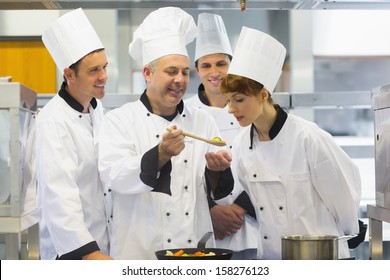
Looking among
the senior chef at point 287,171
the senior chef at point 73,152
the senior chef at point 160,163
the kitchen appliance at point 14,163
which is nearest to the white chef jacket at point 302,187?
the senior chef at point 287,171

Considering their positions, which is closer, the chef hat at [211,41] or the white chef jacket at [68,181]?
the white chef jacket at [68,181]

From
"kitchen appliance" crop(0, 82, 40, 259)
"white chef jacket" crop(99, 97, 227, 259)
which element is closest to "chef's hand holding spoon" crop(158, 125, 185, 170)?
"white chef jacket" crop(99, 97, 227, 259)

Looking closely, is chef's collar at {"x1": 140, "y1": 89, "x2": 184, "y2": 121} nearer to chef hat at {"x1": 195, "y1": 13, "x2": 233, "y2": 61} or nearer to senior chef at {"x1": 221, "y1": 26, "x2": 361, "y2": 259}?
senior chef at {"x1": 221, "y1": 26, "x2": 361, "y2": 259}

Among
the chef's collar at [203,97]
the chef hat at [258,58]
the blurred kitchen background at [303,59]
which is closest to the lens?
the chef hat at [258,58]

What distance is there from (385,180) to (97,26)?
8.08ft

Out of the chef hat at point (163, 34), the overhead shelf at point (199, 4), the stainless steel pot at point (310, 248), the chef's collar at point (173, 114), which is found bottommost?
the stainless steel pot at point (310, 248)

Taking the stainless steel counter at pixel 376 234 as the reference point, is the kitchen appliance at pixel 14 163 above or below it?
above

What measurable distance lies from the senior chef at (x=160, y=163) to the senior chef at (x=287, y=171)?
159 mm

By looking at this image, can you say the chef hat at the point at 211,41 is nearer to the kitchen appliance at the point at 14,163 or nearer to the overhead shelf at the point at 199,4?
the overhead shelf at the point at 199,4

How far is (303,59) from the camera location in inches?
181

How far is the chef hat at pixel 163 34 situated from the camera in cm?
237

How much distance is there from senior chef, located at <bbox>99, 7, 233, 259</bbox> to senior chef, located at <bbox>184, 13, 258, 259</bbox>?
205 mm

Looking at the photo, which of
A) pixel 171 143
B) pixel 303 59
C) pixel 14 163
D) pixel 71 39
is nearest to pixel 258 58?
pixel 171 143
